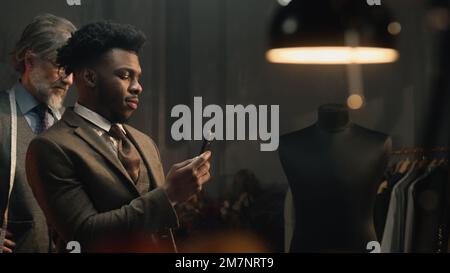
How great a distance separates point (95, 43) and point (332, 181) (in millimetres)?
1494

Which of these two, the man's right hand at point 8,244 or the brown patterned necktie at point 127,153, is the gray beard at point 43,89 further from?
the man's right hand at point 8,244

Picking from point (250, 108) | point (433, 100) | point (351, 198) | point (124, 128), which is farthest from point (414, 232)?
point (124, 128)

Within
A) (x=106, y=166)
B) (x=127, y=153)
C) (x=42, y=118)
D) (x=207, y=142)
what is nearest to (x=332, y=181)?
(x=207, y=142)

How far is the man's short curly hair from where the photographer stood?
5176mm

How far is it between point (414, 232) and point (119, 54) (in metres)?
1.91

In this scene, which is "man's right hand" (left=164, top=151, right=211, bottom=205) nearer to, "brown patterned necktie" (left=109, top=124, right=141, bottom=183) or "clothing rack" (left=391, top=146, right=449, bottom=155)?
"brown patterned necktie" (left=109, top=124, right=141, bottom=183)

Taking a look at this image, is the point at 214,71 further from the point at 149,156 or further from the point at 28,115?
the point at 28,115

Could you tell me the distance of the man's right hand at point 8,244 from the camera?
16.9 ft

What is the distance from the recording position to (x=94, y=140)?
5.15m

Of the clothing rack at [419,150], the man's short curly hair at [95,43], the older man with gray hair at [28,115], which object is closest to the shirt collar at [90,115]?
the older man with gray hair at [28,115]

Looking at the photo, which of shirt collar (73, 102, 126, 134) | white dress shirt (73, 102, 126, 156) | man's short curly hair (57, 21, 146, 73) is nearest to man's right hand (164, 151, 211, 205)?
white dress shirt (73, 102, 126, 156)

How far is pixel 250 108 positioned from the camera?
17.3 feet

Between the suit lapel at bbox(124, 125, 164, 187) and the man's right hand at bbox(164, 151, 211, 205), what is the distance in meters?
0.05
